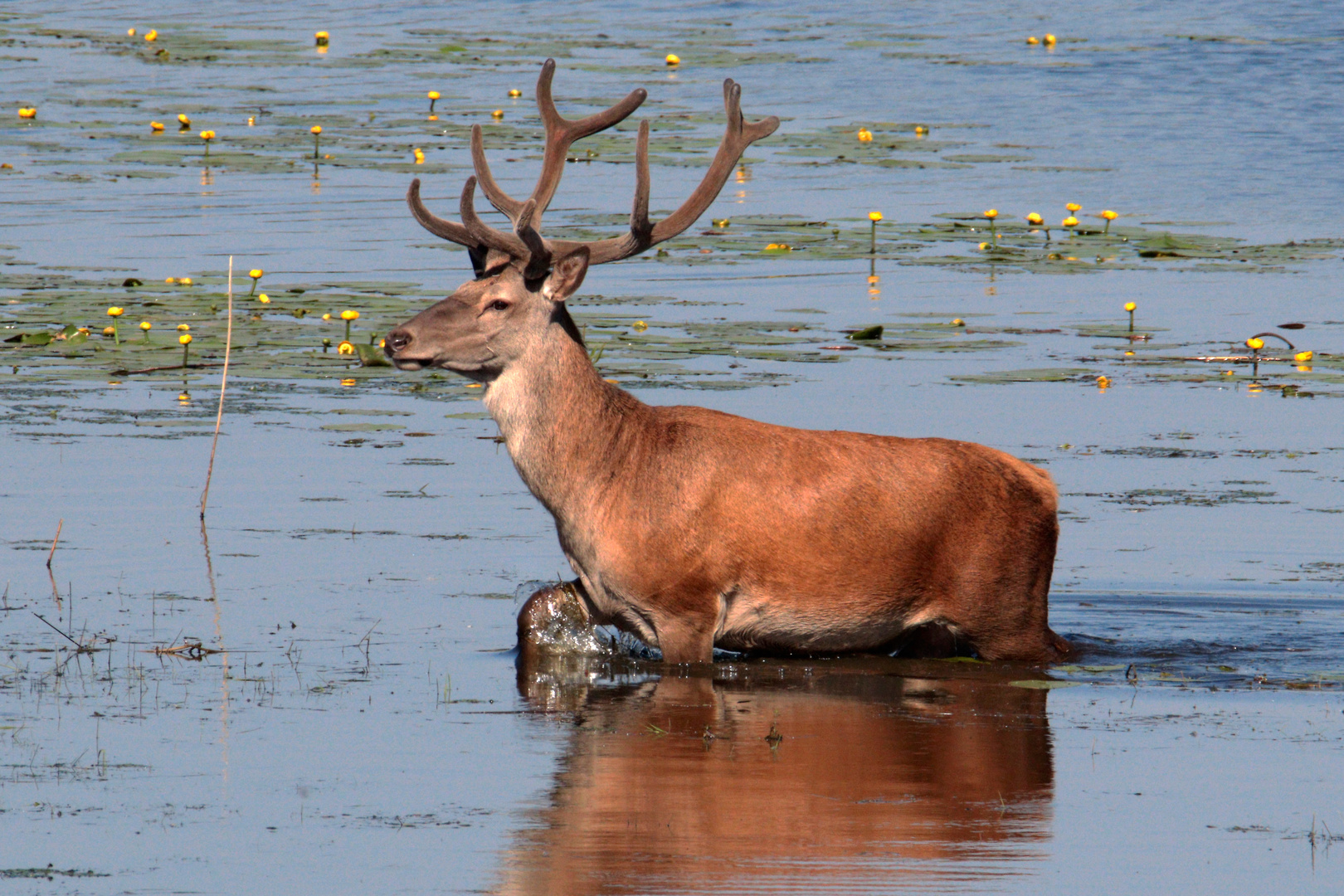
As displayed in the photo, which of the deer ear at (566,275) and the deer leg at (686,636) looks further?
the deer ear at (566,275)

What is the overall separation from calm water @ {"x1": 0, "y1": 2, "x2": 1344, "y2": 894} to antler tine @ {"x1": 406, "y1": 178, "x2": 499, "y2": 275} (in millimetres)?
1580

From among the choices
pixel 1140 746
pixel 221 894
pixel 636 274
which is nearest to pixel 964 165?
pixel 636 274

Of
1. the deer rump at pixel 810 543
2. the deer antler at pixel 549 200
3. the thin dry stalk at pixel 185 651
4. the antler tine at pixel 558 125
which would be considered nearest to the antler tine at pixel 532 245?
the deer antler at pixel 549 200

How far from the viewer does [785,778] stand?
7.27 m

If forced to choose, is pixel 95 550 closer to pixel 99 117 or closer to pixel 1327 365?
pixel 1327 365

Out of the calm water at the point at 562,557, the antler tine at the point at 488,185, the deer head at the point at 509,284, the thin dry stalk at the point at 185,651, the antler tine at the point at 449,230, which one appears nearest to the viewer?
the calm water at the point at 562,557

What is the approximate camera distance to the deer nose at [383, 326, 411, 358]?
897 centimetres

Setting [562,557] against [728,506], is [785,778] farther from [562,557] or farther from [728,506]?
[562,557]

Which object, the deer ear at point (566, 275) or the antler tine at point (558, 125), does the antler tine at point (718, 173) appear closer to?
the antler tine at point (558, 125)

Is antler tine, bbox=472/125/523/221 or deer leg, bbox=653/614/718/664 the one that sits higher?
antler tine, bbox=472/125/523/221

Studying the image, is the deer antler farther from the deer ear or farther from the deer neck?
the deer neck

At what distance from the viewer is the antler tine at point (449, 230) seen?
9.48m

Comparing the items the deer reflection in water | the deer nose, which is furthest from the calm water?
the deer nose

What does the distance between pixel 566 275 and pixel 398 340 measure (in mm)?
778
